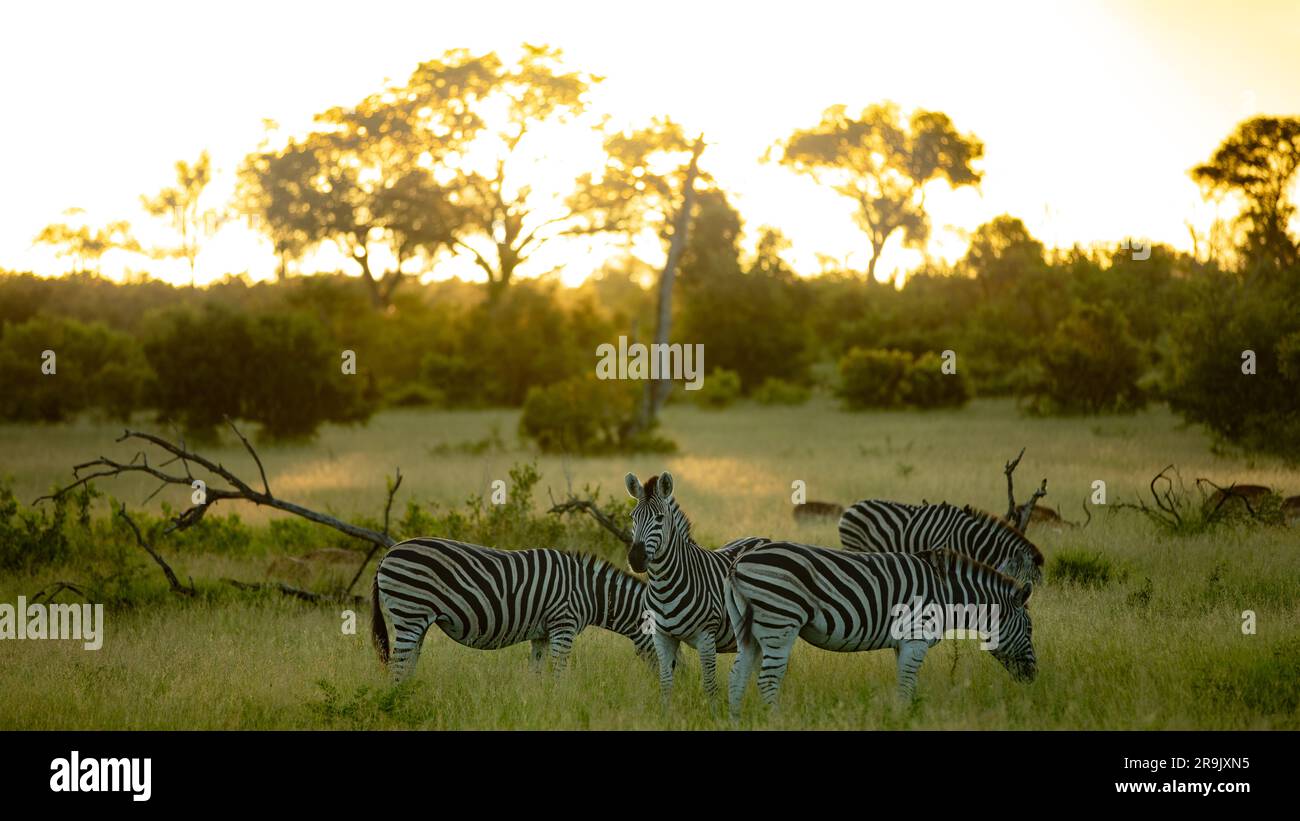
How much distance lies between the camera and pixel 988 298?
55656mm

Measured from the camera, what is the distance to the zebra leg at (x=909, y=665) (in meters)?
7.91

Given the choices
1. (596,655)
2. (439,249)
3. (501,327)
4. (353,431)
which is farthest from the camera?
(439,249)

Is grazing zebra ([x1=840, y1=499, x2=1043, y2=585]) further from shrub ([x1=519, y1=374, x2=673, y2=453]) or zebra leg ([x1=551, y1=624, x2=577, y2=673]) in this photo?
shrub ([x1=519, y1=374, x2=673, y2=453])

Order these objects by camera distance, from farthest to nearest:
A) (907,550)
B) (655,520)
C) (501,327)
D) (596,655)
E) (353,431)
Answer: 1. (501,327)
2. (353,431)
3. (907,550)
4. (596,655)
5. (655,520)

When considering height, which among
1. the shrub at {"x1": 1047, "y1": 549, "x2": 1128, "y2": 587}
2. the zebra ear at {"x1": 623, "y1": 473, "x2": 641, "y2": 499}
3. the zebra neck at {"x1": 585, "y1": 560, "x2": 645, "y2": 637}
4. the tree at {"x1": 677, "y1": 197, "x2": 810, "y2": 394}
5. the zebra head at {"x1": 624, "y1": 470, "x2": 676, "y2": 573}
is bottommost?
the shrub at {"x1": 1047, "y1": 549, "x2": 1128, "y2": 587}

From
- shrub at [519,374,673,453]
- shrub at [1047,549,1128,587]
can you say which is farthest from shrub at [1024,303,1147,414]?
shrub at [1047,549,1128,587]

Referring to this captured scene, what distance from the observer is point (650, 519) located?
25.0 feet

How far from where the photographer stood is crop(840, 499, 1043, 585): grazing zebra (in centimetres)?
1073

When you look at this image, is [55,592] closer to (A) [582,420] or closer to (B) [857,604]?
(B) [857,604]

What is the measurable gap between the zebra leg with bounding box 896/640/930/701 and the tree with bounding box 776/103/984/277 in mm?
59440

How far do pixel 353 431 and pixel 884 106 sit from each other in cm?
4278
